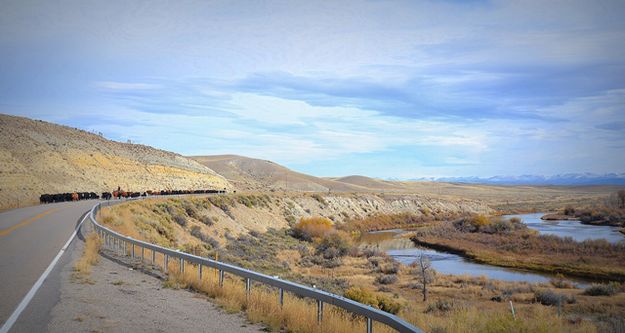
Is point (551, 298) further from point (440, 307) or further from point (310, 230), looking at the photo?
point (310, 230)

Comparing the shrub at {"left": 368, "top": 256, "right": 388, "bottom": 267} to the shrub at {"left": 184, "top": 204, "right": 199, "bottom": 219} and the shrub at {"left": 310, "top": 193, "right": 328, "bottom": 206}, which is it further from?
the shrub at {"left": 310, "top": 193, "right": 328, "bottom": 206}

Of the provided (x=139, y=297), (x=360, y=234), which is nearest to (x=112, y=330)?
(x=139, y=297)

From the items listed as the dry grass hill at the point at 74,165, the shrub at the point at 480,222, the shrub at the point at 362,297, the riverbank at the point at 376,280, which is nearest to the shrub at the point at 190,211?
the riverbank at the point at 376,280

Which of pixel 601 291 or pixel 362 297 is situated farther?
pixel 601 291

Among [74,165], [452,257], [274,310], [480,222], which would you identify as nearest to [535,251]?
[452,257]

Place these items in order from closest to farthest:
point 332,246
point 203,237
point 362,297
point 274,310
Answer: point 274,310 → point 362,297 → point 203,237 → point 332,246

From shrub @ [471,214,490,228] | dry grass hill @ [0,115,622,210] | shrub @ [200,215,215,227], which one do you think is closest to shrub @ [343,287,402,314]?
shrub @ [200,215,215,227]

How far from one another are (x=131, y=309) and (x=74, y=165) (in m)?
71.7

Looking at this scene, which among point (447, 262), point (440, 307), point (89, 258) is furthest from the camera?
point (447, 262)

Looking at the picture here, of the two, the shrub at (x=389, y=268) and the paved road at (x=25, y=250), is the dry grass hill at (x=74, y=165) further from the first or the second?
the shrub at (x=389, y=268)

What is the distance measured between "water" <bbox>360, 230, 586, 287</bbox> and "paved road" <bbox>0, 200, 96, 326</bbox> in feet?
82.1

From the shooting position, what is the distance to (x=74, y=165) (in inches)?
2908

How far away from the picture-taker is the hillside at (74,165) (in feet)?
201

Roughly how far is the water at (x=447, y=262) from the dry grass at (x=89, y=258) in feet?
82.7
